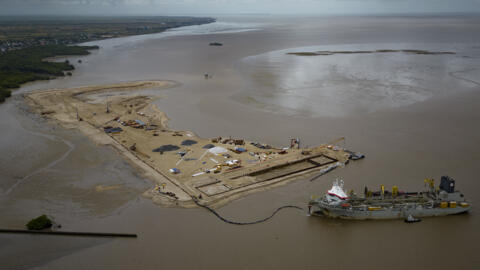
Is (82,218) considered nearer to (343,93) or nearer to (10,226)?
(10,226)

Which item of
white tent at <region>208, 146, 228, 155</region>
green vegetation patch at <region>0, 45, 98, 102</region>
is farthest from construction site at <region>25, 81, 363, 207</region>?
green vegetation patch at <region>0, 45, 98, 102</region>

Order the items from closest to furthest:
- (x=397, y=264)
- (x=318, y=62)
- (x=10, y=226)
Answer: (x=397, y=264) → (x=10, y=226) → (x=318, y=62)

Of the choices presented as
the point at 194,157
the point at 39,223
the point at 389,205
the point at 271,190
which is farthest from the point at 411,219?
the point at 39,223

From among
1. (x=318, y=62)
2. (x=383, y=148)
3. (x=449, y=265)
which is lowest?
(x=449, y=265)

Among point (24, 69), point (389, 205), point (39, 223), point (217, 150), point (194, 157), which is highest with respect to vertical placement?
point (24, 69)

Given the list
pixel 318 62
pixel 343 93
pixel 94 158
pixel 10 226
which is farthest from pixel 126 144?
pixel 318 62

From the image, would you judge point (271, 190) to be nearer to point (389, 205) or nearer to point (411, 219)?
point (389, 205)

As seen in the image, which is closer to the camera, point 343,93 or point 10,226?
point 10,226
